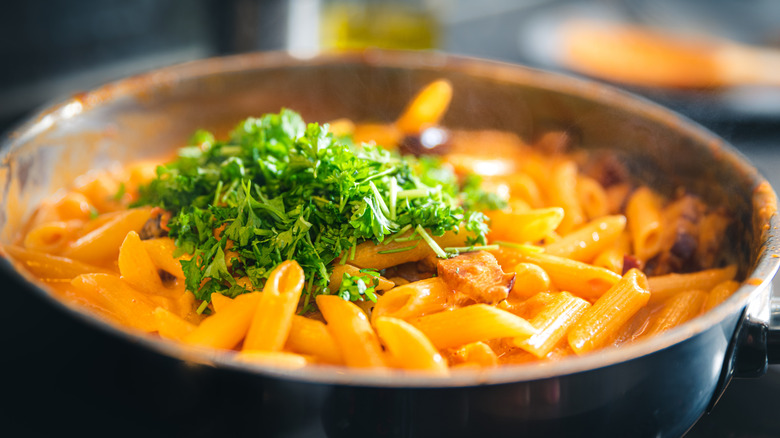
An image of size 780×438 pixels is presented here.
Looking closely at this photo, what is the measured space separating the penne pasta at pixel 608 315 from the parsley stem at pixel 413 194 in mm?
525

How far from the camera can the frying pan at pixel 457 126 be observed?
49.7 inches

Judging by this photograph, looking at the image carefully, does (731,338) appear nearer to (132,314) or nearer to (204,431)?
(204,431)

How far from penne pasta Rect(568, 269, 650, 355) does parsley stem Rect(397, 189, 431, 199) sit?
52 cm

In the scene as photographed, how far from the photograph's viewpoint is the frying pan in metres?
1.26

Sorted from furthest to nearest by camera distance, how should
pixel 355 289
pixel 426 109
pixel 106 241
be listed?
pixel 426 109, pixel 106 241, pixel 355 289

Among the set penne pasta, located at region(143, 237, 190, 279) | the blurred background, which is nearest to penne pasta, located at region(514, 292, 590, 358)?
penne pasta, located at region(143, 237, 190, 279)

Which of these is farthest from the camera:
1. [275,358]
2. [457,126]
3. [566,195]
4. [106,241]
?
[457,126]

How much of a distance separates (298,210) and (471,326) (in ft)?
1.70

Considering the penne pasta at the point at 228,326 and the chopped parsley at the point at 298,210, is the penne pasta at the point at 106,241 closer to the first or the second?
the chopped parsley at the point at 298,210

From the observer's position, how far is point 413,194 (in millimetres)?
1903

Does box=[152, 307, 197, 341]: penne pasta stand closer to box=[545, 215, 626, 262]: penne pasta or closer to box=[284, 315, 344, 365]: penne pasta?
box=[284, 315, 344, 365]: penne pasta

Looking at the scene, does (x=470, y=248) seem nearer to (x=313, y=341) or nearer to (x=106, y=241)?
(x=313, y=341)

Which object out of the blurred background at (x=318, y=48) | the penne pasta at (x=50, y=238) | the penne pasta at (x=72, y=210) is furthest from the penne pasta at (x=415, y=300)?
the blurred background at (x=318, y=48)

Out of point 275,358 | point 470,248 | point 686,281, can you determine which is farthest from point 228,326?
point 686,281
